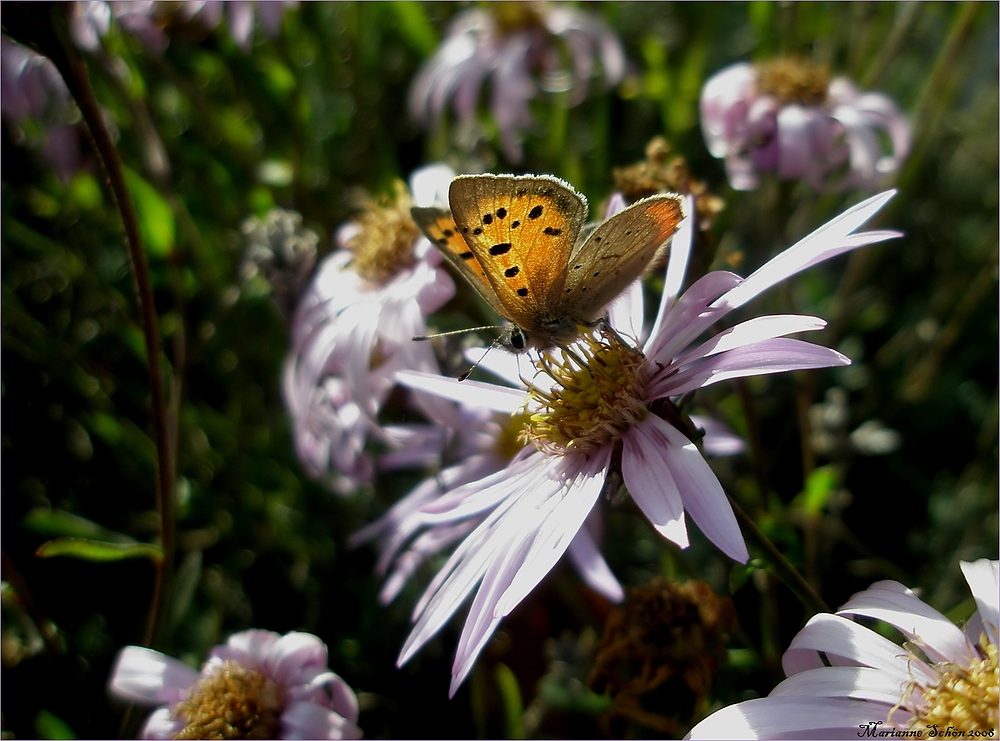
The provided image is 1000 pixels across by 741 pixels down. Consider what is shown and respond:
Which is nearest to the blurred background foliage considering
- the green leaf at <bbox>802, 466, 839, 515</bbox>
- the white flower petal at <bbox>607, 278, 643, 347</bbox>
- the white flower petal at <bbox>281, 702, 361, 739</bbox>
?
the green leaf at <bbox>802, 466, 839, 515</bbox>

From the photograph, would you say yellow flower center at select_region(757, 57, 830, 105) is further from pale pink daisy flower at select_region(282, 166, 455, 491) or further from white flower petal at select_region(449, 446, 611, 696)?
white flower petal at select_region(449, 446, 611, 696)

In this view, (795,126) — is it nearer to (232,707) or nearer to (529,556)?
(529,556)

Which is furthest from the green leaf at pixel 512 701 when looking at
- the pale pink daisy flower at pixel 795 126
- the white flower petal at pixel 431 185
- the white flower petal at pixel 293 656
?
the pale pink daisy flower at pixel 795 126

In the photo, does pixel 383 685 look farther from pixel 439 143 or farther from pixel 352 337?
pixel 439 143

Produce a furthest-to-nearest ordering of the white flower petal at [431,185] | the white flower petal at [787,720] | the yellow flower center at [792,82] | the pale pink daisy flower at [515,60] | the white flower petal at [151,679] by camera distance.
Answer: the pale pink daisy flower at [515,60] < the yellow flower center at [792,82] < the white flower petal at [431,185] < the white flower petal at [151,679] < the white flower petal at [787,720]

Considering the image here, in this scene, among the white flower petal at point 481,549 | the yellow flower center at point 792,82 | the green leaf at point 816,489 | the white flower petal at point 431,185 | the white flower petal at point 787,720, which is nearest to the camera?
the white flower petal at point 787,720

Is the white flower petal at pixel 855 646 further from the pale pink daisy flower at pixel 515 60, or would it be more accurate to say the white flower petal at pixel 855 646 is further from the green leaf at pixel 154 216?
the pale pink daisy flower at pixel 515 60

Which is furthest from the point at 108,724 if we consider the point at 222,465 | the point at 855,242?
the point at 855,242
